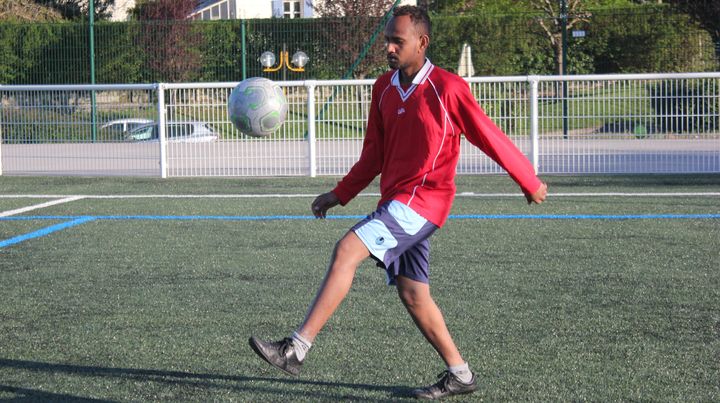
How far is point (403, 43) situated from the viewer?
4512 millimetres

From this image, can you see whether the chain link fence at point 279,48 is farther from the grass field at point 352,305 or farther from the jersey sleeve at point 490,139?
the jersey sleeve at point 490,139

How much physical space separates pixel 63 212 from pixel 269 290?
200 inches

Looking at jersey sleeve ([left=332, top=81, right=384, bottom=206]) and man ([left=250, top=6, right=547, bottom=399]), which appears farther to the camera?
jersey sleeve ([left=332, top=81, right=384, bottom=206])

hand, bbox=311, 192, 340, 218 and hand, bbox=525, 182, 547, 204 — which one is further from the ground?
hand, bbox=525, 182, 547, 204

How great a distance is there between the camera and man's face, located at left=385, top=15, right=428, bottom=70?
450 centimetres

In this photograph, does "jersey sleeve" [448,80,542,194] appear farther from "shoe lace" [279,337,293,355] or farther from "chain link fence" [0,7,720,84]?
"chain link fence" [0,7,720,84]

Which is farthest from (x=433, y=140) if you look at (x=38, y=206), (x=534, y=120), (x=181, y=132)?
(x=181, y=132)

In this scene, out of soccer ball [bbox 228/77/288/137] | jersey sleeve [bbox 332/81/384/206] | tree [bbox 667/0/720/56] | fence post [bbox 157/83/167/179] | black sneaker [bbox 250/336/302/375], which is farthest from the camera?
tree [bbox 667/0/720/56]

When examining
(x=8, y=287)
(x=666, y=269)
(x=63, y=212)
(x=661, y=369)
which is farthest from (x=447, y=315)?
(x=63, y=212)

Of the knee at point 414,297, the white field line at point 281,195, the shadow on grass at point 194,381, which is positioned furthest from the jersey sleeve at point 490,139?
the white field line at point 281,195

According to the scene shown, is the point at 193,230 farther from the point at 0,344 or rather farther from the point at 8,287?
the point at 0,344

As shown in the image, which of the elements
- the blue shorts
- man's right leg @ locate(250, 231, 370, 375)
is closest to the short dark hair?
the blue shorts

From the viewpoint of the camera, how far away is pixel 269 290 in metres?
7.09

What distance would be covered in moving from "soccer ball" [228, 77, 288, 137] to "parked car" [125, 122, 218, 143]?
5637mm
